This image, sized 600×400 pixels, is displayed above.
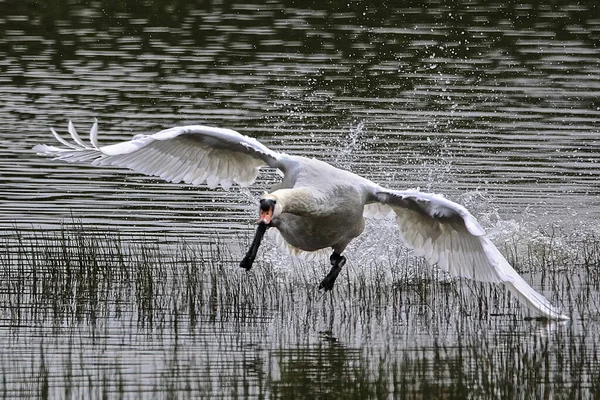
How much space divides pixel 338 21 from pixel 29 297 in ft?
89.5

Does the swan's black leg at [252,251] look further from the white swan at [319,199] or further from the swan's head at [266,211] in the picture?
the white swan at [319,199]

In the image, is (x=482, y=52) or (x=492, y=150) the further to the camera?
(x=482, y=52)

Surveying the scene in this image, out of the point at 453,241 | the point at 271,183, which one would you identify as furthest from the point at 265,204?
the point at 271,183

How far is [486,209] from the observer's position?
2150 cm

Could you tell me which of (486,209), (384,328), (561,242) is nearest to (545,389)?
(384,328)

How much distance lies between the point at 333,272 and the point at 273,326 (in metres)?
1.41

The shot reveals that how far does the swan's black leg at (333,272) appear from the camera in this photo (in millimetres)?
16031

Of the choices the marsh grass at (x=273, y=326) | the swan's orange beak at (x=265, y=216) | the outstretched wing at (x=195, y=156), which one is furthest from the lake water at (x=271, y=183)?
the swan's orange beak at (x=265, y=216)

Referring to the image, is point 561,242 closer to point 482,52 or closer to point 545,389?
point 545,389

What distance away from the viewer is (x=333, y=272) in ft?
53.1

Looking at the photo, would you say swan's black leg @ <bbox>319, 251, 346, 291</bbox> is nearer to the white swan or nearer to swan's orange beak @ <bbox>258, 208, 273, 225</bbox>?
the white swan

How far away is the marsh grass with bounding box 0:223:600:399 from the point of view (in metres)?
12.7

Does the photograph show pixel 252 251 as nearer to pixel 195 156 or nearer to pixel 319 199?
pixel 319 199

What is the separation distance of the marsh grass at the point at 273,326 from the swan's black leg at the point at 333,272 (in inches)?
9.7
